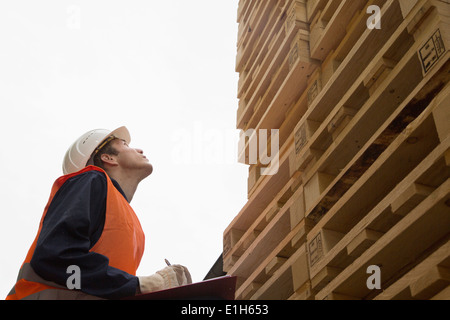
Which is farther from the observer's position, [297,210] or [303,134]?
[303,134]

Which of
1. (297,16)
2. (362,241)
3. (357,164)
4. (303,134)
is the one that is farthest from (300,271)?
(297,16)

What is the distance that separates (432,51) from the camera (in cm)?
229

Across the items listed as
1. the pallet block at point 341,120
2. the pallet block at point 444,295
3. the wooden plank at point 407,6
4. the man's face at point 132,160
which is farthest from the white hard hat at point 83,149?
the pallet block at point 444,295

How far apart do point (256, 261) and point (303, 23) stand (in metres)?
1.90

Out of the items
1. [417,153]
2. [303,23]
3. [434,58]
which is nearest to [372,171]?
[417,153]

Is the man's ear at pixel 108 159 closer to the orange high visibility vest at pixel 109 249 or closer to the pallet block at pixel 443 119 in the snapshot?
the orange high visibility vest at pixel 109 249

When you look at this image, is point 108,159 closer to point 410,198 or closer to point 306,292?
point 306,292

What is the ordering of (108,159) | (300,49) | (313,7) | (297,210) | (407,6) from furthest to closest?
1. (313,7)
2. (300,49)
3. (108,159)
4. (297,210)
5. (407,6)

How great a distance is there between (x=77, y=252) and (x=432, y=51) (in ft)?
5.80

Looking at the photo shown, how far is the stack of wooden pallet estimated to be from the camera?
7.00 feet

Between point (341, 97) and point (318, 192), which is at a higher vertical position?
point (341, 97)

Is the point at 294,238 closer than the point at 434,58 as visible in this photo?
No
